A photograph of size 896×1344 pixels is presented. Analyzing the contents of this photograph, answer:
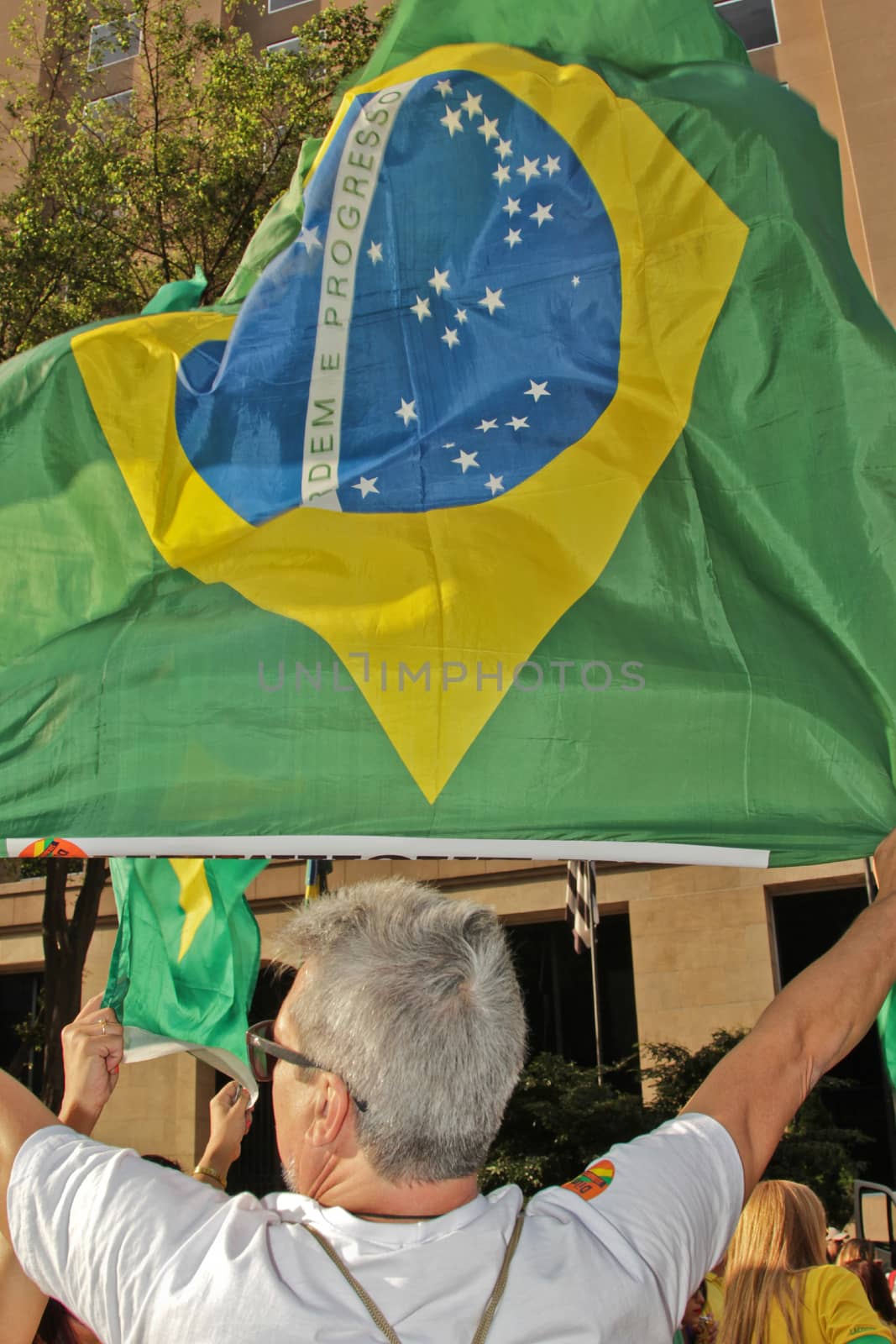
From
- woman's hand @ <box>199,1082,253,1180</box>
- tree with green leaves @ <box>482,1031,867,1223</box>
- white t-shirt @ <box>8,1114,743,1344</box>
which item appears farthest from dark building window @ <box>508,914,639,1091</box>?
white t-shirt @ <box>8,1114,743,1344</box>

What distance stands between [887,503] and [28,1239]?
11.2 ft

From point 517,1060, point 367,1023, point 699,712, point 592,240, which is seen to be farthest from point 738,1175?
point 592,240

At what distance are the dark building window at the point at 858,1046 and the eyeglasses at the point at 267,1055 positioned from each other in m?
15.9

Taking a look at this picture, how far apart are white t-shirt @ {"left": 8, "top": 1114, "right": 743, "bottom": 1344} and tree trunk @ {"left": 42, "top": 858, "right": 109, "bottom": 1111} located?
1073cm

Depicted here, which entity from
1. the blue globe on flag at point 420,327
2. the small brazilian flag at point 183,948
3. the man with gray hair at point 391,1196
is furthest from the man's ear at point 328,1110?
the small brazilian flag at point 183,948

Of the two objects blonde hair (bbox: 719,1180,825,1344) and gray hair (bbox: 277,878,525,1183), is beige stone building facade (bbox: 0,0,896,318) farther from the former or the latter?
gray hair (bbox: 277,878,525,1183)

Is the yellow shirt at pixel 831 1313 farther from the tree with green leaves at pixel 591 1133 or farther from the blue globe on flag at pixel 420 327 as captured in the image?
the tree with green leaves at pixel 591 1133

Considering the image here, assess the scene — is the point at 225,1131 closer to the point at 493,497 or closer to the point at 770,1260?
the point at 770,1260

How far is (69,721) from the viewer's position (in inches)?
169

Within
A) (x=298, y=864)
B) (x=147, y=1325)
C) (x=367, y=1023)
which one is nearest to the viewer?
(x=147, y=1325)

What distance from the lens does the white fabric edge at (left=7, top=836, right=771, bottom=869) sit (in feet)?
13.2

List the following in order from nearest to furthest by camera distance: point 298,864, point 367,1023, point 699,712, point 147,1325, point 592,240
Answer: point 147,1325, point 367,1023, point 699,712, point 592,240, point 298,864

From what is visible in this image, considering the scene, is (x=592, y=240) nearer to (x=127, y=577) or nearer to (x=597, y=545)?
(x=597, y=545)

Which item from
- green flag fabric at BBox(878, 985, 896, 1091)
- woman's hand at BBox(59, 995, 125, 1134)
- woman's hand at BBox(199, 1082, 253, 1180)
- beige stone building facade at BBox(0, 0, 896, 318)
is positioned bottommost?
woman's hand at BBox(199, 1082, 253, 1180)
